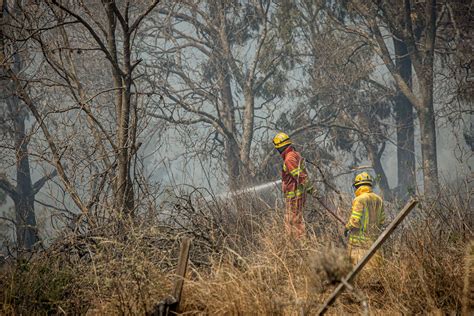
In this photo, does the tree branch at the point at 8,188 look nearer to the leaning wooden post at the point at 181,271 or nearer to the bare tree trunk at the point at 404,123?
the bare tree trunk at the point at 404,123

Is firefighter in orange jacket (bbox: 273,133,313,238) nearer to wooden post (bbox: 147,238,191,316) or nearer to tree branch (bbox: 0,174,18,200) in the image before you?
wooden post (bbox: 147,238,191,316)

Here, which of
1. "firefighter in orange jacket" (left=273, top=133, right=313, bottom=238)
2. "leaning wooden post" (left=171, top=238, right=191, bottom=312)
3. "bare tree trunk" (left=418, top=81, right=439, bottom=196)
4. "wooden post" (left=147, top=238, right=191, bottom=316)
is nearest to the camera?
"wooden post" (left=147, top=238, right=191, bottom=316)

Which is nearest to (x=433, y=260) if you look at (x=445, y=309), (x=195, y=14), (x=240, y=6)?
(x=445, y=309)

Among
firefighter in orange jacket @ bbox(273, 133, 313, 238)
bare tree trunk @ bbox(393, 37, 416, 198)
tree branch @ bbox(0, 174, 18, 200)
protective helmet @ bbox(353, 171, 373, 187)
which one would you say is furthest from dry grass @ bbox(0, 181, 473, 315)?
bare tree trunk @ bbox(393, 37, 416, 198)

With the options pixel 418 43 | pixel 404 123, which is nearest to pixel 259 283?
pixel 418 43

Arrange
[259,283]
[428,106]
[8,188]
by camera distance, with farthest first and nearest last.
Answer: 1. [8,188]
2. [428,106]
3. [259,283]

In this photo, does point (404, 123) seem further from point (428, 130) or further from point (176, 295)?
point (176, 295)

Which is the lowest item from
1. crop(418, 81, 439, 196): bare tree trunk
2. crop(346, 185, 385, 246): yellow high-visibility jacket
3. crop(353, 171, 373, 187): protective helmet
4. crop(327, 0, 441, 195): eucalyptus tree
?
crop(346, 185, 385, 246): yellow high-visibility jacket

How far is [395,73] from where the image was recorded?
57.6 ft

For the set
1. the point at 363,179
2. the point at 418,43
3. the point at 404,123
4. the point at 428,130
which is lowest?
the point at 363,179

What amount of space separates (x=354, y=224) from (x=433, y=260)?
214cm

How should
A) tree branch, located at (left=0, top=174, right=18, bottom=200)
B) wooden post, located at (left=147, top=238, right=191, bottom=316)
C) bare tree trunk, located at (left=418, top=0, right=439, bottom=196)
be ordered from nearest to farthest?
wooden post, located at (left=147, top=238, right=191, bottom=316), bare tree trunk, located at (left=418, top=0, right=439, bottom=196), tree branch, located at (left=0, top=174, right=18, bottom=200)

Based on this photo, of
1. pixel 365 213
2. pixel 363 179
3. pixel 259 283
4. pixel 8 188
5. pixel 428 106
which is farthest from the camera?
pixel 8 188

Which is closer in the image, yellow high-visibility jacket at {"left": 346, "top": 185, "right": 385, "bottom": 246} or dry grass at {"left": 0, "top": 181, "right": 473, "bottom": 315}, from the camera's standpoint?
dry grass at {"left": 0, "top": 181, "right": 473, "bottom": 315}
